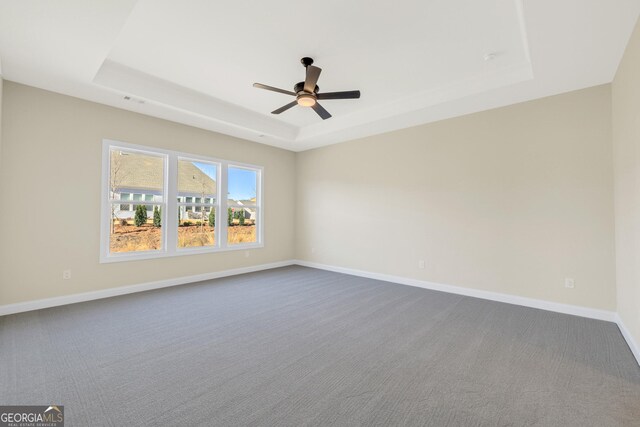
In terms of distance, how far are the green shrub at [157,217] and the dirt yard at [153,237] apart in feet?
0.23

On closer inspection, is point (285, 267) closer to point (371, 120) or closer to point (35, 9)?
point (371, 120)

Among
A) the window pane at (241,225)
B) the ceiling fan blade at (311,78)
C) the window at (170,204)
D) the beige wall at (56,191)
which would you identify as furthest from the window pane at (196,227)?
the ceiling fan blade at (311,78)

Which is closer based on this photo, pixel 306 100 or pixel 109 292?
pixel 306 100

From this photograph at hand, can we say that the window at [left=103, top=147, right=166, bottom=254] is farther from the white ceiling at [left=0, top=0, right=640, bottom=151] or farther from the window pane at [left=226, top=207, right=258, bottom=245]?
the window pane at [left=226, top=207, right=258, bottom=245]

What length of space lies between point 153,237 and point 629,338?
6189mm

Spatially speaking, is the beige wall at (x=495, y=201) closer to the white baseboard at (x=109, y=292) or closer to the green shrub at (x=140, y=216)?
the white baseboard at (x=109, y=292)

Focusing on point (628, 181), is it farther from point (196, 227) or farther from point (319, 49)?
point (196, 227)

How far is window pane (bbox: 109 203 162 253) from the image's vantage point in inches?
169

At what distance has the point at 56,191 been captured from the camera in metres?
3.71

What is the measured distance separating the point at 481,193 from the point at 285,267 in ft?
14.1

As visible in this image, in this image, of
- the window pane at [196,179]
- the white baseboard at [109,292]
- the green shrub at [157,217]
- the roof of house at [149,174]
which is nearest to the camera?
the white baseboard at [109,292]

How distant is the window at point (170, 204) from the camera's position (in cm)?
427

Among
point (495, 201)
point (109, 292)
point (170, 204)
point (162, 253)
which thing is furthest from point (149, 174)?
point (495, 201)

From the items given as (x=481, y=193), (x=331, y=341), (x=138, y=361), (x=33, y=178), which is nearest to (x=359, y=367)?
(x=331, y=341)
